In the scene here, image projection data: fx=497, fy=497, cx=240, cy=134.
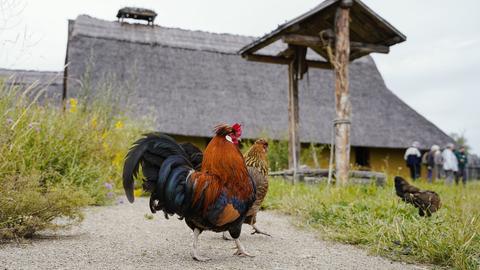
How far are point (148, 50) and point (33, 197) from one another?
1622cm

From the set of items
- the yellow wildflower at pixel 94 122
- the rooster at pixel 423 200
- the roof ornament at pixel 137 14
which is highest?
the roof ornament at pixel 137 14

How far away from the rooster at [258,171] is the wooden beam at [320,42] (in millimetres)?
4544

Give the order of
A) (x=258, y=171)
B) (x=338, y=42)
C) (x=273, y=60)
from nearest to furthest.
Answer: (x=258, y=171)
(x=338, y=42)
(x=273, y=60)

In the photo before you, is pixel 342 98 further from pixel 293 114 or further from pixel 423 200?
pixel 423 200

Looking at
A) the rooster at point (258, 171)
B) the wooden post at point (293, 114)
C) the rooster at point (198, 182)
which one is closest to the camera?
the rooster at point (198, 182)

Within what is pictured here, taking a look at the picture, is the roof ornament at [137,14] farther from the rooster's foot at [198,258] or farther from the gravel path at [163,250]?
the rooster's foot at [198,258]

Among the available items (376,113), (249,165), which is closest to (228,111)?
(376,113)

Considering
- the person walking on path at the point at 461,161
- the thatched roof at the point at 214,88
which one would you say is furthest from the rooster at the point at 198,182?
the person walking on path at the point at 461,161

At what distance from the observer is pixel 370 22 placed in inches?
384

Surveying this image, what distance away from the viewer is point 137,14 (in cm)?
2216

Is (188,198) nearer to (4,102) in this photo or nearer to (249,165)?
(249,165)

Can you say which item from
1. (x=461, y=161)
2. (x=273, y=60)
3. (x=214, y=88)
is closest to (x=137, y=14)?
(x=214, y=88)

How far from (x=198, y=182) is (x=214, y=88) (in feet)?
49.5

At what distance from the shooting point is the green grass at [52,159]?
4.30 meters
